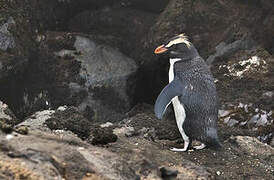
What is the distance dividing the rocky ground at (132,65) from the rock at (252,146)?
0.06ft

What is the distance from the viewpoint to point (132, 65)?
9742 mm

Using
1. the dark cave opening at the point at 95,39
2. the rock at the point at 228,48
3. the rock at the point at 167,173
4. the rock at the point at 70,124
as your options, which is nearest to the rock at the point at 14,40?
the dark cave opening at the point at 95,39

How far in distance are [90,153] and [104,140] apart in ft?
2.83

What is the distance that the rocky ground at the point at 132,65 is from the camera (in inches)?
288

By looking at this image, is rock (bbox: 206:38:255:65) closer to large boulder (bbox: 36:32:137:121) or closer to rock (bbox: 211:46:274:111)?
rock (bbox: 211:46:274:111)

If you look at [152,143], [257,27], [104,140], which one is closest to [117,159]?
[104,140]

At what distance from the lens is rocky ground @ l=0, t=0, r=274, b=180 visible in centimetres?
731

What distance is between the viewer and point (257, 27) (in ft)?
31.8

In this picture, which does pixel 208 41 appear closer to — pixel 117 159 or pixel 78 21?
pixel 78 21

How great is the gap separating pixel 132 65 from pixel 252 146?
11.4ft

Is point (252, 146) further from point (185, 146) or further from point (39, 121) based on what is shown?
point (39, 121)

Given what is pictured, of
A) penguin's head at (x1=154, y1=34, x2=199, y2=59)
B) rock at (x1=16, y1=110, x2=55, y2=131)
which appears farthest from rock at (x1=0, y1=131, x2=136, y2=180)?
penguin's head at (x1=154, y1=34, x2=199, y2=59)

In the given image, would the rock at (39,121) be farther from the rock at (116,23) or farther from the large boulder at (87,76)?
the rock at (116,23)

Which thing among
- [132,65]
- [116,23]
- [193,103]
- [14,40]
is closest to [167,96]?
[193,103]
